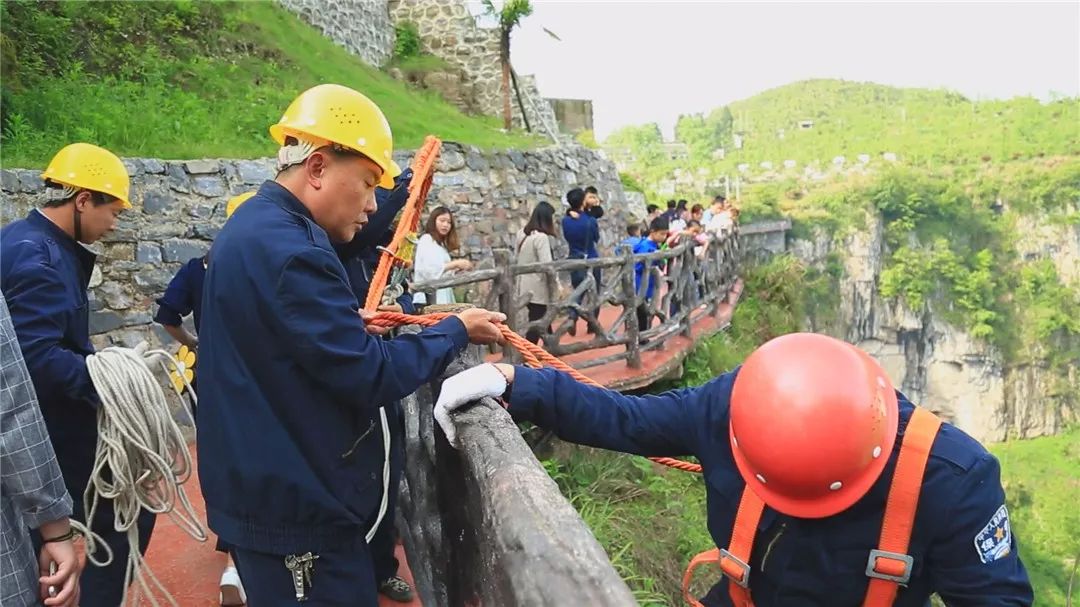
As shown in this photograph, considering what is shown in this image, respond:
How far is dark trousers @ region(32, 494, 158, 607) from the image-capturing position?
2.33 m

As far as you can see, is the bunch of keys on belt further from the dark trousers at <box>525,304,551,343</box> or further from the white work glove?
the dark trousers at <box>525,304,551,343</box>

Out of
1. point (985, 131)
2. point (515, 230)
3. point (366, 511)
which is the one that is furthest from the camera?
point (985, 131)

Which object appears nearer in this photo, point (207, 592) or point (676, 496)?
point (207, 592)

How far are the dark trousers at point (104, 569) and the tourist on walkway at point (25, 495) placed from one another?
0.75 m

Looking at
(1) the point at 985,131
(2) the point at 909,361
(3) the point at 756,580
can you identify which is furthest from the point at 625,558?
(1) the point at 985,131

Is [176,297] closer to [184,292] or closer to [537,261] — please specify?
[184,292]

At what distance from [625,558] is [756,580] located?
312cm

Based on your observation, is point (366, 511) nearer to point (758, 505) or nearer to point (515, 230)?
point (758, 505)

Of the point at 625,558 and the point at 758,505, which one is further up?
the point at 758,505

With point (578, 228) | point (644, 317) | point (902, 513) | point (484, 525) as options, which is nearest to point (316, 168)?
point (484, 525)

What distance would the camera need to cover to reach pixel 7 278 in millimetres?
2062

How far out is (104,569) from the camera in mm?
2373

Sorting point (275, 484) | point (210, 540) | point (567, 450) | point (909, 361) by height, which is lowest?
point (909, 361)

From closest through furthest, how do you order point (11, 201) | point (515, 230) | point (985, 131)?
point (11, 201) → point (515, 230) → point (985, 131)
